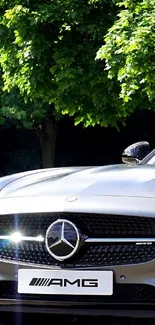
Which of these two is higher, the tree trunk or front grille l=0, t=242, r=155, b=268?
front grille l=0, t=242, r=155, b=268

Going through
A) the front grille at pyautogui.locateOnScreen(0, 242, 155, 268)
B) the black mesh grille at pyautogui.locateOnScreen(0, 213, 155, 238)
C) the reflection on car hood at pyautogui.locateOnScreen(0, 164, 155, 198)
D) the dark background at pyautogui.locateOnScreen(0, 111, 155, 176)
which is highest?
the reflection on car hood at pyautogui.locateOnScreen(0, 164, 155, 198)

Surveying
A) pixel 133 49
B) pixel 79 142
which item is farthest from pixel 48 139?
pixel 133 49

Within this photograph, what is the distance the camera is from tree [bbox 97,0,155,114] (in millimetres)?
11336

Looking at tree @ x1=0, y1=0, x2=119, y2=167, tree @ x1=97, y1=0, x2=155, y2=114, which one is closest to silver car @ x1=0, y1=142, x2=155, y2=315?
tree @ x1=97, y1=0, x2=155, y2=114

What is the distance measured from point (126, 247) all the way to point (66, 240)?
0.98 ft

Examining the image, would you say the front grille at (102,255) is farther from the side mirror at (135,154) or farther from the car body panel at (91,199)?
the side mirror at (135,154)

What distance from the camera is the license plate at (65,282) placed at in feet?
11.1

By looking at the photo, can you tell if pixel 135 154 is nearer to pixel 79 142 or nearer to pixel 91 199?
pixel 91 199

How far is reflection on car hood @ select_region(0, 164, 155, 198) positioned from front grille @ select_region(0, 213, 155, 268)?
5.4 inches

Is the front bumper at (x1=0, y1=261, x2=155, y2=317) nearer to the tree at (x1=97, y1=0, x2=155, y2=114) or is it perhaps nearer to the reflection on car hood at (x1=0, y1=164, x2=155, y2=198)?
the reflection on car hood at (x1=0, y1=164, x2=155, y2=198)

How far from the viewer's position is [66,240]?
3.47 m

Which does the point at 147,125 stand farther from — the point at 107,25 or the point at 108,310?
the point at 108,310

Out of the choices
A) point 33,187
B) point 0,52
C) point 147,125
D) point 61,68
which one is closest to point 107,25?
point 61,68

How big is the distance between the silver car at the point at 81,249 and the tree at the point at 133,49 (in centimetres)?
788
